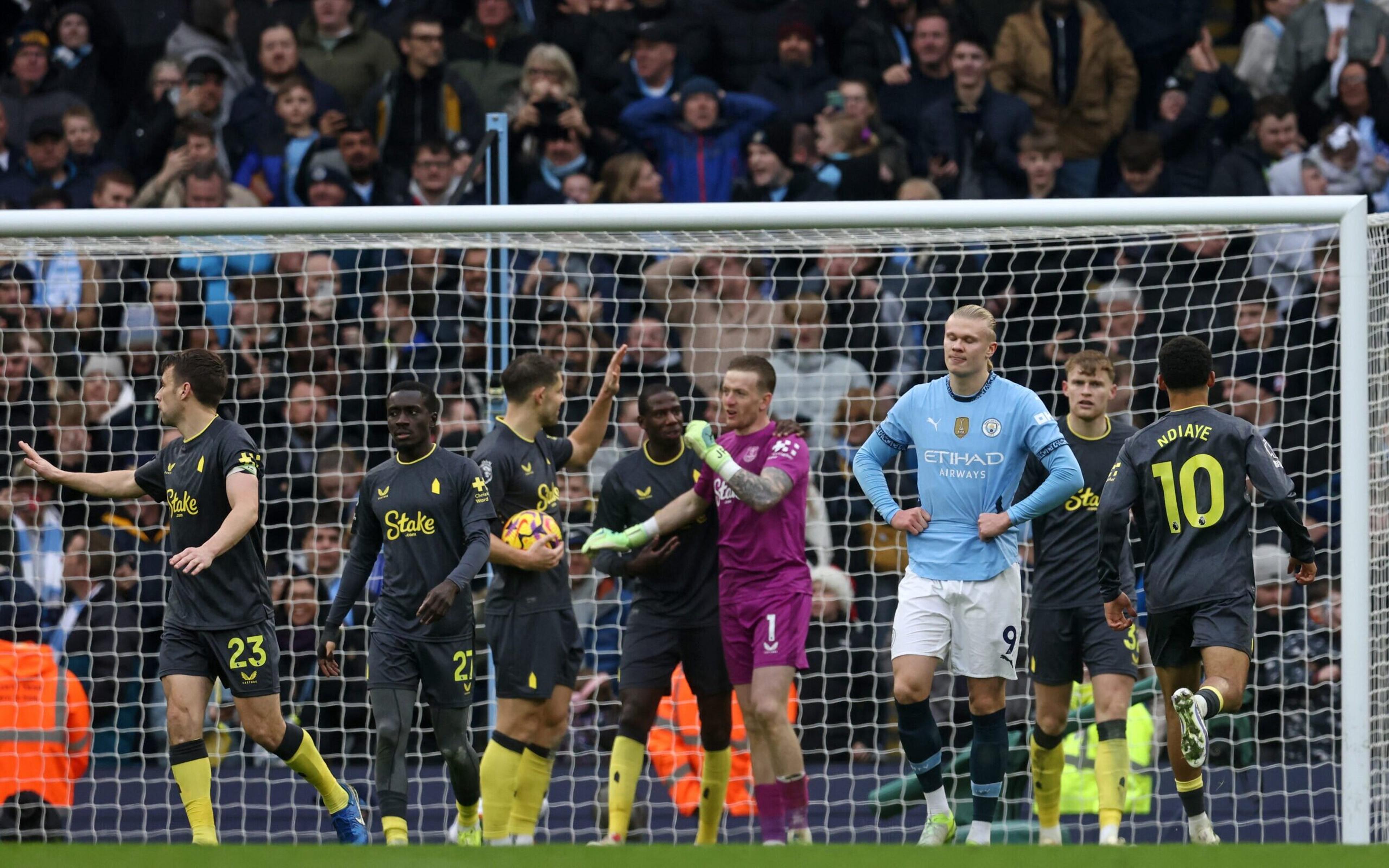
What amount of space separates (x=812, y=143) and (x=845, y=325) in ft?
8.04

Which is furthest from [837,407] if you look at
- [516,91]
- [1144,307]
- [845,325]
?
[516,91]

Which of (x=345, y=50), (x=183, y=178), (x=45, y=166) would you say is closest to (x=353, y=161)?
(x=183, y=178)

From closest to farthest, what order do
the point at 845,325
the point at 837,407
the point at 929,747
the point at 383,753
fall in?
the point at 929,747 < the point at 383,753 < the point at 845,325 < the point at 837,407

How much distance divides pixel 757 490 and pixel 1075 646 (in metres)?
1.67

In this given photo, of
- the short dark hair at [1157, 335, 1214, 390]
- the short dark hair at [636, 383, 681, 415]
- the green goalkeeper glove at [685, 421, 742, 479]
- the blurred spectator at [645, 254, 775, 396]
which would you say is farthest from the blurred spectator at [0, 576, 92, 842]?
the short dark hair at [1157, 335, 1214, 390]

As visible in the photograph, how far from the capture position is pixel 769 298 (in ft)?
31.2

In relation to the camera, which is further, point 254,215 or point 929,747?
point 254,215

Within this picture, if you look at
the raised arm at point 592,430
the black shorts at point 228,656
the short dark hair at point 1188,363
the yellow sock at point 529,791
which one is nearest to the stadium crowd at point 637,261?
the raised arm at point 592,430

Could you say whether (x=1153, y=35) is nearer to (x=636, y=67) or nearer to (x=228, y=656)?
(x=636, y=67)

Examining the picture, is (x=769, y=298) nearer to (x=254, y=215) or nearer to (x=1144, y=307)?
(x=1144, y=307)

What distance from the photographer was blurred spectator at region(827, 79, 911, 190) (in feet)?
33.9

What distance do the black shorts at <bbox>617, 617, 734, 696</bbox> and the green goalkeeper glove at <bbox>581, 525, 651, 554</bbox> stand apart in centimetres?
43

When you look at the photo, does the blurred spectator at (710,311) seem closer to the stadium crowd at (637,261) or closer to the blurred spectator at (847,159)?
the stadium crowd at (637,261)

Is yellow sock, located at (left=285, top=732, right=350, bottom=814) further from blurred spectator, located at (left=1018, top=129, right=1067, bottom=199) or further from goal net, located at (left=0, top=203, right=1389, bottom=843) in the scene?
blurred spectator, located at (left=1018, top=129, right=1067, bottom=199)
